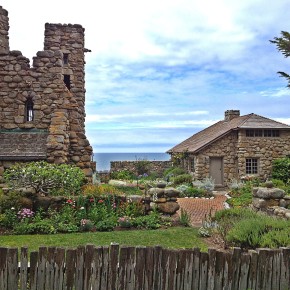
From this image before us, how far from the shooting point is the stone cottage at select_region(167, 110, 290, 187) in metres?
26.2

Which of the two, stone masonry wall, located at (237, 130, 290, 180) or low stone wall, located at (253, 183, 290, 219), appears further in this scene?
stone masonry wall, located at (237, 130, 290, 180)

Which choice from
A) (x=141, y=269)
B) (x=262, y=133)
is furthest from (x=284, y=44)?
(x=141, y=269)

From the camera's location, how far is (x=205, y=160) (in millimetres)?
26219

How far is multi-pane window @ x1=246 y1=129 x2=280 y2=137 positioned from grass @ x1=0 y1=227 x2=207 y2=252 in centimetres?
1765

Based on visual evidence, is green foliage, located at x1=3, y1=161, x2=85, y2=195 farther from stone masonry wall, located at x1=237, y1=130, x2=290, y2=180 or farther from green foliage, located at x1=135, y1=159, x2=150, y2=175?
green foliage, located at x1=135, y1=159, x2=150, y2=175

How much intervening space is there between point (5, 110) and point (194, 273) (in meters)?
12.3

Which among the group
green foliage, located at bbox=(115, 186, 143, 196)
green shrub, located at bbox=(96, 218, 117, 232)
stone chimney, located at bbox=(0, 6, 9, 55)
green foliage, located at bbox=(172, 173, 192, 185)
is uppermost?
stone chimney, located at bbox=(0, 6, 9, 55)

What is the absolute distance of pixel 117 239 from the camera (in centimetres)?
943

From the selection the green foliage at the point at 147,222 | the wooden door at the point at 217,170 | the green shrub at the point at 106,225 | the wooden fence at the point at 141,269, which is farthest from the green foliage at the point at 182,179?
the wooden fence at the point at 141,269

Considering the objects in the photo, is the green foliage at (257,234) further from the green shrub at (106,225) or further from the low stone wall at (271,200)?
the low stone wall at (271,200)

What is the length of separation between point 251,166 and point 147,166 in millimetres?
9891

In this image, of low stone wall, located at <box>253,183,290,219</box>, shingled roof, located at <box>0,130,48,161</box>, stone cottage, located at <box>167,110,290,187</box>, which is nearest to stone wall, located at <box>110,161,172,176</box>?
stone cottage, located at <box>167,110,290,187</box>

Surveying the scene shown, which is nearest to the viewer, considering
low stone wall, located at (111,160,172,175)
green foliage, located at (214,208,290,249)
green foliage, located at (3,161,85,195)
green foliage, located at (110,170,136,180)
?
green foliage, located at (214,208,290,249)

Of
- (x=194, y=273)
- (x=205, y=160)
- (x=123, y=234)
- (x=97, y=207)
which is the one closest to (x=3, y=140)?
(x=97, y=207)
